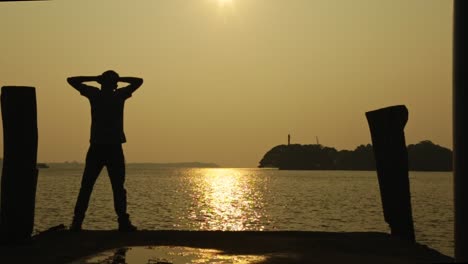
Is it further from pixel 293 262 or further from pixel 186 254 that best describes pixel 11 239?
pixel 293 262

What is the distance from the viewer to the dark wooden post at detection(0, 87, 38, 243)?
909 cm

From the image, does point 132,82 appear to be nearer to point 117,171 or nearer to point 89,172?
point 117,171

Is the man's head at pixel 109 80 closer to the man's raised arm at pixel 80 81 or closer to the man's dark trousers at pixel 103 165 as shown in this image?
the man's raised arm at pixel 80 81

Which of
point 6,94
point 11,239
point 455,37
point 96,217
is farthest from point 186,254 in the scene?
point 96,217

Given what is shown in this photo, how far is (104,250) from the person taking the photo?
8539 mm

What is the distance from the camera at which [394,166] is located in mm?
11328

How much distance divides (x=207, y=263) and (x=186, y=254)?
734 millimetres

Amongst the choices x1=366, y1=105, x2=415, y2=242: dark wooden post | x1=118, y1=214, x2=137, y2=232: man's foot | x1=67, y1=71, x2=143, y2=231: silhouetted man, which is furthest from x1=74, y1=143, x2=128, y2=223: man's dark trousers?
x1=366, y1=105, x2=415, y2=242: dark wooden post

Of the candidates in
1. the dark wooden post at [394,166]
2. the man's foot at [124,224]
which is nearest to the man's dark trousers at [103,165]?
the man's foot at [124,224]

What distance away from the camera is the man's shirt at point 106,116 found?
10.2 meters

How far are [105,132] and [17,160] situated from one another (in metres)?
1.52
